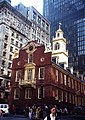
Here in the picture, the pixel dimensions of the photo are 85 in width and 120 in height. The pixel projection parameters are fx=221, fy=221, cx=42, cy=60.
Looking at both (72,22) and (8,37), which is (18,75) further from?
(72,22)

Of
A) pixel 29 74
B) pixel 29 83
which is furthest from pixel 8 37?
pixel 29 83

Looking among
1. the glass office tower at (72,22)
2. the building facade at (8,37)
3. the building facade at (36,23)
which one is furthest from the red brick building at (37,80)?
the glass office tower at (72,22)

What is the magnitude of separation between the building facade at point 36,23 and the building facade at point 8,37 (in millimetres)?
9042

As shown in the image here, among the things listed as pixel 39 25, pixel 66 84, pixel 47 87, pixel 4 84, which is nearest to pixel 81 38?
pixel 39 25

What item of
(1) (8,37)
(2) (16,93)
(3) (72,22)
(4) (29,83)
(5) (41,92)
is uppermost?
(3) (72,22)

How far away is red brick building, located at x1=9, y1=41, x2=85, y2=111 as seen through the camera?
4106 cm

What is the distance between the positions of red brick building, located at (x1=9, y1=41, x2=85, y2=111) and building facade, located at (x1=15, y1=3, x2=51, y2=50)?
43828mm

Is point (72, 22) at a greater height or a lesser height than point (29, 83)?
greater

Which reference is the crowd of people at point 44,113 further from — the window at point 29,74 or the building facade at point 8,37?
the building facade at point 8,37

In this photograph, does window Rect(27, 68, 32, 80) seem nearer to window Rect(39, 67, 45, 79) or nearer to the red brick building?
the red brick building

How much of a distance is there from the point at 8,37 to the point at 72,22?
6732 centimetres

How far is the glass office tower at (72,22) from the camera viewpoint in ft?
387

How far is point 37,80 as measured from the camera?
138 ft

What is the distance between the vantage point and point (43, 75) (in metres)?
42.1
